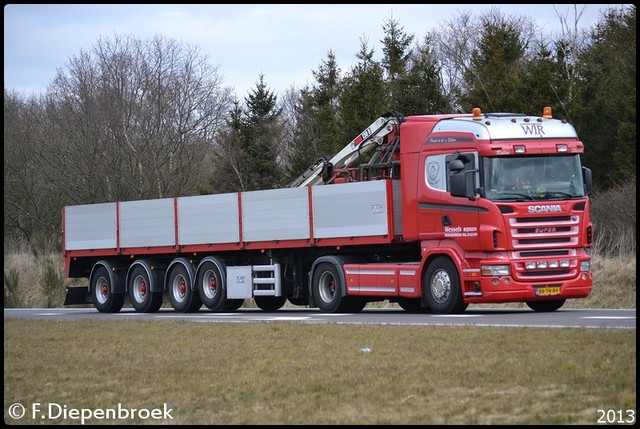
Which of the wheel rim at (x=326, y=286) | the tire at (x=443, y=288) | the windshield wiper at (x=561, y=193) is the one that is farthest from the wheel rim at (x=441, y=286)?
the wheel rim at (x=326, y=286)

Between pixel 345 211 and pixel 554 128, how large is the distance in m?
4.84

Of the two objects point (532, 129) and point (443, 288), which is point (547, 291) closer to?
point (443, 288)

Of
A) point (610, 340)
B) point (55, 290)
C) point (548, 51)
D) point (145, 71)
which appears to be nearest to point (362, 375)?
point (610, 340)

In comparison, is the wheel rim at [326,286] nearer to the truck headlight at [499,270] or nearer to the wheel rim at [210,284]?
the wheel rim at [210,284]

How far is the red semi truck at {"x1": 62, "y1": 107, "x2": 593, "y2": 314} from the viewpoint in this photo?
21844 mm

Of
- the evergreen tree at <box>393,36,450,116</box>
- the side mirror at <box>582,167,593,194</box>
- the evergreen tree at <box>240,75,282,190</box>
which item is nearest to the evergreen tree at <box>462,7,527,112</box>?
the evergreen tree at <box>393,36,450,116</box>

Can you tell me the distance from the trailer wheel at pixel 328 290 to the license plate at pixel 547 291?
4.75 metres

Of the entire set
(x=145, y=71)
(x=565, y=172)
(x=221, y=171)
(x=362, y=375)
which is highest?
(x=145, y=71)

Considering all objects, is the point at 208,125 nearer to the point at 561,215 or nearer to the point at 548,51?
the point at 548,51

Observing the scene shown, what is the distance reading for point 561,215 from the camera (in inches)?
860

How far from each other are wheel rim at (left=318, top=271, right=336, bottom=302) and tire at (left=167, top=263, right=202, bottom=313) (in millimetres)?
4294

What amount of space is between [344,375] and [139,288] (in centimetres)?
1842

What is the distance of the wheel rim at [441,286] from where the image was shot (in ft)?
74.1

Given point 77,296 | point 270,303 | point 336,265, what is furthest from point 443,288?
point 77,296
